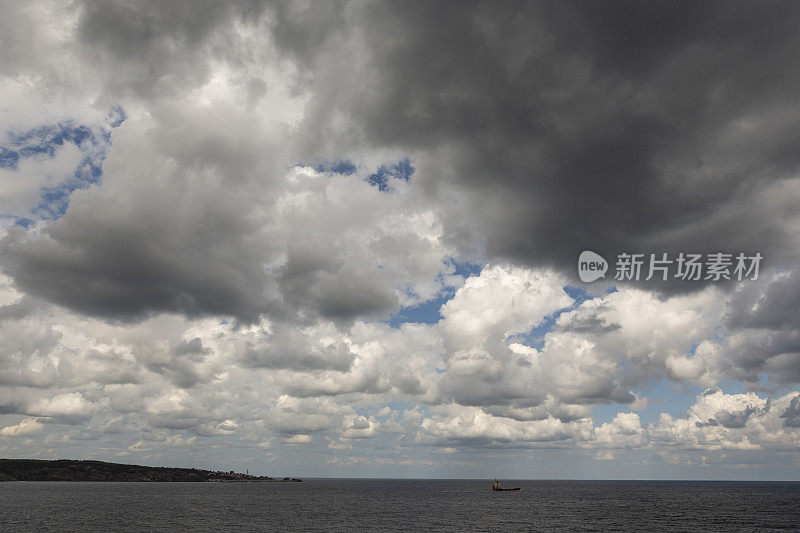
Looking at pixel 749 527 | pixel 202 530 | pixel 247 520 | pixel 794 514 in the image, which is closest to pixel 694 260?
pixel 749 527

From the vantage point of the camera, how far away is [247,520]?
12469cm

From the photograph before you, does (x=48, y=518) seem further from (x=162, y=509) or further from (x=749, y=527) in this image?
(x=749, y=527)

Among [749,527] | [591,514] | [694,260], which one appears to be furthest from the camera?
[591,514]

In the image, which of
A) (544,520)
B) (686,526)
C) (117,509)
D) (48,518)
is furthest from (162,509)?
(686,526)

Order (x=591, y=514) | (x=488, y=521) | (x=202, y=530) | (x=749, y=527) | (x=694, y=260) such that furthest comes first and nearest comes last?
(x=591, y=514), (x=488, y=521), (x=749, y=527), (x=202, y=530), (x=694, y=260)

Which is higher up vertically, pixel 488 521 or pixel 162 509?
pixel 488 521

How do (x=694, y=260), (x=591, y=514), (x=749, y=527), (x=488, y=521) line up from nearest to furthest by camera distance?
(x=694, y=260) → (x=749, y=527) → (x=488, y=521) → (x=591, y=514)

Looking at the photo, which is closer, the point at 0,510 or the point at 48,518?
the point at 48,518

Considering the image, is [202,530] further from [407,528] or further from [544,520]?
[544,520]

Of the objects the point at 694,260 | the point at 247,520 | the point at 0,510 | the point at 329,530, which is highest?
the point at 694,260

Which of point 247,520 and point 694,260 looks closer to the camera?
point 694,260

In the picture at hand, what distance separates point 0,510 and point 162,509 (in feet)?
147

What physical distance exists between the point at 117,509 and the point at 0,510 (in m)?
31.2

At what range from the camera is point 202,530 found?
10500cm
